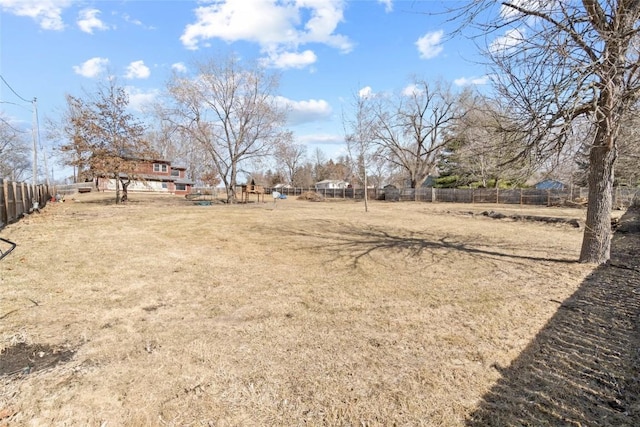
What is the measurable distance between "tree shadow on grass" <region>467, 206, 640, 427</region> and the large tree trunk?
1.98 m

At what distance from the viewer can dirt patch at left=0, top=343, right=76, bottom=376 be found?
254cm

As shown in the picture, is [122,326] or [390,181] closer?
[122,326]

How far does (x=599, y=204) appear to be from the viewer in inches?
228

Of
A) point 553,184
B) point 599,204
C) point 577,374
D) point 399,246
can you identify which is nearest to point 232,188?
point 399,246

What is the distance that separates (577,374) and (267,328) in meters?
2.78

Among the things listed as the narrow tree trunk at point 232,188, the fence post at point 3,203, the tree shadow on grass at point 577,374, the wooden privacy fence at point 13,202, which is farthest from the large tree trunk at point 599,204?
the narrow tree trunk at point 232,188

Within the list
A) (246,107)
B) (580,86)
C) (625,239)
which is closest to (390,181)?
(246,107)

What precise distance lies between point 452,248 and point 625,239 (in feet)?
17.7

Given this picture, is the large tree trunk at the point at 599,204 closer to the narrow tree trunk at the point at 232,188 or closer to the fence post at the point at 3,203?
the fence post at the point at 3,203

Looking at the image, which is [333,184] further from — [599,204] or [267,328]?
[267,328]

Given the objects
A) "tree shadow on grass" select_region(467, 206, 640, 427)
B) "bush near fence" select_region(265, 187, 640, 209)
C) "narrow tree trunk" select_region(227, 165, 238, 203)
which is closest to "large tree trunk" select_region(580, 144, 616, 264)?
"tree shadow on grass" select_region(467, 206, 640, 427)

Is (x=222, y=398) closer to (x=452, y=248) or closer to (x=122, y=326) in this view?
(x=122, y=326)

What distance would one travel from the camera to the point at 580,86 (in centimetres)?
425

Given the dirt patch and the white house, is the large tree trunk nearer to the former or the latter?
the dirt patch
